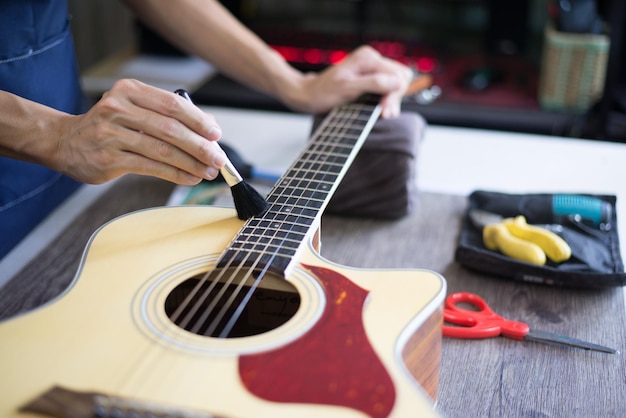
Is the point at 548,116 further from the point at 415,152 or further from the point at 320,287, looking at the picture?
the point at 320,287

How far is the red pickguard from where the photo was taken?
49 cm

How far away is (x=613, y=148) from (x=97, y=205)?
877mm

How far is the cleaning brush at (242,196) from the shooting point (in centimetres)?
73

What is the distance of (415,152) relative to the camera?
975 millimetres

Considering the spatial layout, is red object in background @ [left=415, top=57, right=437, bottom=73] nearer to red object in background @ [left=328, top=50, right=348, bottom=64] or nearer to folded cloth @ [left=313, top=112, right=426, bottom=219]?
red object in background @ [left=328, top=50, right=348, bottom=64]

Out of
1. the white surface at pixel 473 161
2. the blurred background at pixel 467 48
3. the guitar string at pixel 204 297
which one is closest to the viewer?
the guitar string at pixel 204 297

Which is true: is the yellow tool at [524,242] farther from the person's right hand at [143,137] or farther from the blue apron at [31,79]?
the blue apron at [31,79]

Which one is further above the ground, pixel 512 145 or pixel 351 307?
pixel 351 307

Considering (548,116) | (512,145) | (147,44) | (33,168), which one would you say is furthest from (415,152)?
(147,44)

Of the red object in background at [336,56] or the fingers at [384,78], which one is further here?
the red object in background at [336,56]

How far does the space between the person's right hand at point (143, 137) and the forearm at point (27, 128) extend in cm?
3

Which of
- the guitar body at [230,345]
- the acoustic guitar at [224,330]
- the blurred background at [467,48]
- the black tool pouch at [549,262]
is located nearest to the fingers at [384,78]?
the black tool pouch at [549,262]

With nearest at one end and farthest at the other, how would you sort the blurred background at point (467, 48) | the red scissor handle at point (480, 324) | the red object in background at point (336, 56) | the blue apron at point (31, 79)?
1. the red scissor handle at point (480, 324)
2. the blue apron at point (31, 79)
3. the blurred background at point (467, 48)
4. the red object in background at point (336, 56)

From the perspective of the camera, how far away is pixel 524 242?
835 millimetres
